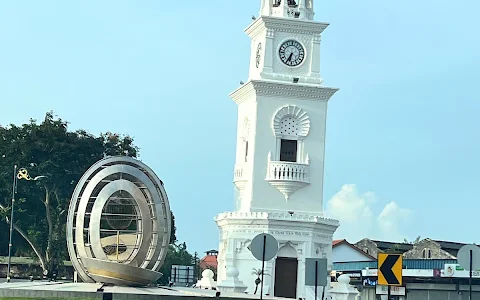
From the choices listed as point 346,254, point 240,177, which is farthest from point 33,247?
point 346,254

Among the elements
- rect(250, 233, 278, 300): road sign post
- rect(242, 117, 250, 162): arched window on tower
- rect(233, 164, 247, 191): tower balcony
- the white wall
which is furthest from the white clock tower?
the white wall

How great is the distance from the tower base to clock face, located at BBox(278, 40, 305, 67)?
9.29m

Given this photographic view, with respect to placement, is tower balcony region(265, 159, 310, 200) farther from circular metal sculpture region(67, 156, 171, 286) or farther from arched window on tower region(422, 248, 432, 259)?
arched window on tower region(422, 248, 432, 259)

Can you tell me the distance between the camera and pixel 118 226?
38.0 meters

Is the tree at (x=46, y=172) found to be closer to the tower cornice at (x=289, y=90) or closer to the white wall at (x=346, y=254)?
the tower cornice at (x=289, y=90)

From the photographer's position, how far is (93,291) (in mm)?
30875

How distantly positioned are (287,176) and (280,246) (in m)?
4.37

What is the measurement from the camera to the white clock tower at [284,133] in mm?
61281

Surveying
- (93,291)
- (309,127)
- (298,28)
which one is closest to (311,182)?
(309,127)

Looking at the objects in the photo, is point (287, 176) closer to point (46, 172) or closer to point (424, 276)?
point (46, 172)

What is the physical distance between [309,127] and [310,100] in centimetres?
163

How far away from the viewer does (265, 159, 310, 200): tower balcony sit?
61.8m

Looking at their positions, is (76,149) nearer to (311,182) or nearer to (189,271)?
(189,271)

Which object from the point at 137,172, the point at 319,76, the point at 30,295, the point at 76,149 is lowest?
the point at 30,295
